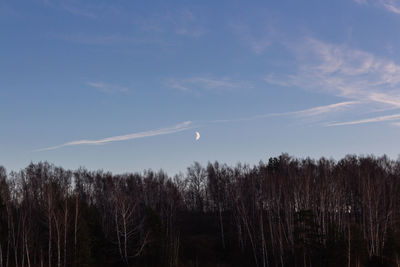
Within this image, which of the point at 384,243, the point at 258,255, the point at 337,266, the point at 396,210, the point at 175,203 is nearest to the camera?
the point at 337,266

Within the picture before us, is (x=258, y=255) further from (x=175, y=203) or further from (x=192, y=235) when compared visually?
(x=175, y=203)

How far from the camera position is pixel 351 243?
52.2 meters

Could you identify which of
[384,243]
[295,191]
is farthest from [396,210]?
[295,191]

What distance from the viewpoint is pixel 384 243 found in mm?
59219

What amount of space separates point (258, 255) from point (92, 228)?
27.3 meters

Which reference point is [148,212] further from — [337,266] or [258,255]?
[337,266]

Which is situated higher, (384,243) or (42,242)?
(42,242)

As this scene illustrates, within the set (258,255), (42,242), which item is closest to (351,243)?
(258,255)

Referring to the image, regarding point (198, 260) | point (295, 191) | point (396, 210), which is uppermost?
point (295, 191)

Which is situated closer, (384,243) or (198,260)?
(384,243)

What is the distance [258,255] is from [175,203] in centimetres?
2757

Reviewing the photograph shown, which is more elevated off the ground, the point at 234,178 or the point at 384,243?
the point at 234,178

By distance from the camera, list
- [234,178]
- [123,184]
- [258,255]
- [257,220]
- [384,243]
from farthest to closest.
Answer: [123,184], [234,178], [257,220], [258,255], [384,243]

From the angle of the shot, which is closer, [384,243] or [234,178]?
[384,243]
